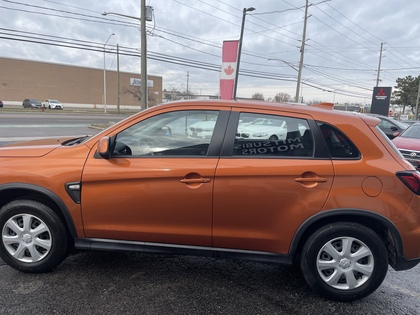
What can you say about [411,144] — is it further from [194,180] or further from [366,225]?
[194,180]

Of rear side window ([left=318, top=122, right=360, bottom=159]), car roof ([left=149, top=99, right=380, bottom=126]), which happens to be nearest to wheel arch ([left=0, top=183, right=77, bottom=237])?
car roof ([left=149, top=99, right=380, bottom=126])

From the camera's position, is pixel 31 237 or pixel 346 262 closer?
pixel 346 262

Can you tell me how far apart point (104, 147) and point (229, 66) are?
37.9ft

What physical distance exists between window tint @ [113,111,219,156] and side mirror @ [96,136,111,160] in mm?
80

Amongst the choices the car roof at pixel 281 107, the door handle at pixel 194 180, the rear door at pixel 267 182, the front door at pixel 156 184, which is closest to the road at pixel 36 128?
the front door at pixel 156 184

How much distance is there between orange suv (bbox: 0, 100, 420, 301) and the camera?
8.66ft

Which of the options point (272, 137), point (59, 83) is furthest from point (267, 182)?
point (59, 83)

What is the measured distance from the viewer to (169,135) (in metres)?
2.96

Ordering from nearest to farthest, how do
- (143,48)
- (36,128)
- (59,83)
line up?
(143,48) < (36,128) < (59,83)

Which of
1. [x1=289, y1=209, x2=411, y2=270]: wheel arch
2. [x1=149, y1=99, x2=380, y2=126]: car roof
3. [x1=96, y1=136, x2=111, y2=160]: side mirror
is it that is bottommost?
[x1=289, y1=209, x2=411, y2=270]: wheel arch

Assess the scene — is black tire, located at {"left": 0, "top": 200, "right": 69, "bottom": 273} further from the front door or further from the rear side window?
the rear side window

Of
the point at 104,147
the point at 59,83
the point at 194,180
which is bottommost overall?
the point at 194,180

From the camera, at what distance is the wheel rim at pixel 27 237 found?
9.77 ft

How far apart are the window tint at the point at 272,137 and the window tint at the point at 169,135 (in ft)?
0.95
